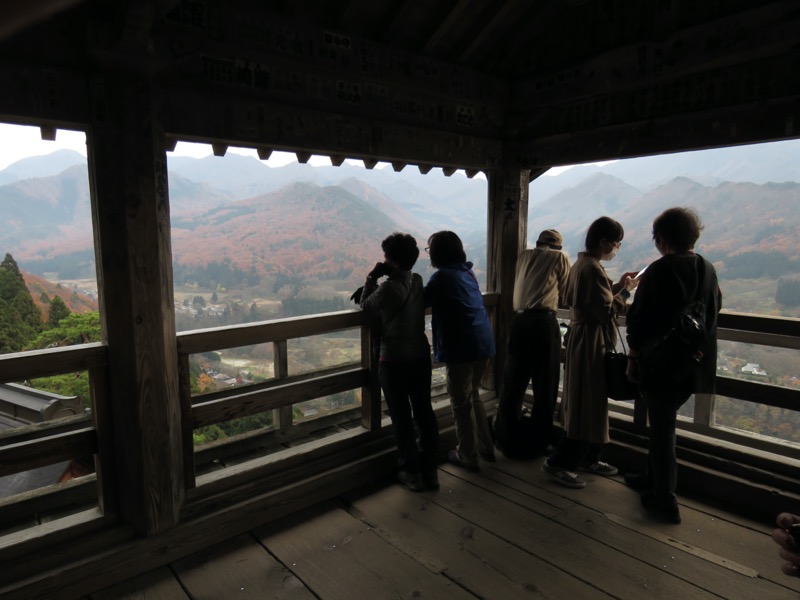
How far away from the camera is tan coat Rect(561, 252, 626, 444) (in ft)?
10.2

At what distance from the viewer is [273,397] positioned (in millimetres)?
2988

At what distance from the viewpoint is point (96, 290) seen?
2.41m

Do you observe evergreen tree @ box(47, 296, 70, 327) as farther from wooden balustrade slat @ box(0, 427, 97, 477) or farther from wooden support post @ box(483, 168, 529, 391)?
wooden support post @ box(483, 168, 529, 391)

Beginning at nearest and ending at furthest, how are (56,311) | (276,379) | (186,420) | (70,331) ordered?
1. (186,420)
2. (276,379)
3. (70,331)
4. (56,311)

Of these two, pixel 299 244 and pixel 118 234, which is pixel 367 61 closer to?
pixel 118 234

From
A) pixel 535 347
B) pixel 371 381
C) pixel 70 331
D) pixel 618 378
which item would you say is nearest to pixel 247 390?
pixel 371 381

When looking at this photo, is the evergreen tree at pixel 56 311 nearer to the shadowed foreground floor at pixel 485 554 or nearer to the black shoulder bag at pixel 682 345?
the shadowed foreground floor at pixel 485 554

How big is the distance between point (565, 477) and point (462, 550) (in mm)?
1086

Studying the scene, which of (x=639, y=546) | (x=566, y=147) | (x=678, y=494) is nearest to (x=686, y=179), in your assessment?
(x=566, y=147)

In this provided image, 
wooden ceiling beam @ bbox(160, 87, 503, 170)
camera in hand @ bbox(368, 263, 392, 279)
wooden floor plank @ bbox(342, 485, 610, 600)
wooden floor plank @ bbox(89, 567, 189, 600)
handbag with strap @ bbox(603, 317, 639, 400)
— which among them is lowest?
wooden floor plank @ bbox(89, 567, 189, 600)

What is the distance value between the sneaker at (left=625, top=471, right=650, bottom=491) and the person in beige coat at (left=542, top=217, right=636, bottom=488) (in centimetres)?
31

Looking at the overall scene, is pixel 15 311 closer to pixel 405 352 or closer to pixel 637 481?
pixel 405 352

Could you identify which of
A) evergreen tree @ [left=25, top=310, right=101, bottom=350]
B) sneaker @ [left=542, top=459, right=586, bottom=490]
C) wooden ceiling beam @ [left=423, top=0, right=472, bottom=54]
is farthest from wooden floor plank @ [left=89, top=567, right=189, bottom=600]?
evergreen tree @ [left=25, top=310, right=101, bottom=350]

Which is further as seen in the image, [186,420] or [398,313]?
[398,313]
